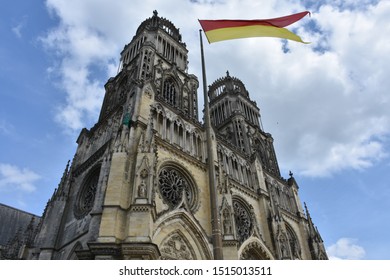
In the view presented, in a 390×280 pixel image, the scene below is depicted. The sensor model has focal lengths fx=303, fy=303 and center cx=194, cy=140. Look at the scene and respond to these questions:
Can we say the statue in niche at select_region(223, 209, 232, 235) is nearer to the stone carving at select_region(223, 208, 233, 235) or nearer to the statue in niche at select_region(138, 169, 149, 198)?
the stone carving at select_region(223, 208, 233, 235)

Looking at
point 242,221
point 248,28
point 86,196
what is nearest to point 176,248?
point 86,196

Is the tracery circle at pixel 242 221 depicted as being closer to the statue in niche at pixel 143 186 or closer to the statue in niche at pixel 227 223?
Result: the statue in niche at pixel 227 223

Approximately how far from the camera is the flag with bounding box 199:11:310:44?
12.1m

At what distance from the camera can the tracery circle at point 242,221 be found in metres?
26.2

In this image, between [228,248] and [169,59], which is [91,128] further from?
[228,248]

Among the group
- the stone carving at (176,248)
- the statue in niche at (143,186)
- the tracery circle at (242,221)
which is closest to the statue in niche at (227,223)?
the stone carving at (176,248)

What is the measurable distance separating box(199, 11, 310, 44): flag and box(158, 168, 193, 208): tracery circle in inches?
495

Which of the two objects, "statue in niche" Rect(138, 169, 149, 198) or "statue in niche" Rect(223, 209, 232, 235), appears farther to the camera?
"statue in niche" Rect(223, 209, 232, 235)

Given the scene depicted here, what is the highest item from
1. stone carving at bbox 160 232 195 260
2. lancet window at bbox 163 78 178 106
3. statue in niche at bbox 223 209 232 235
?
lancet window at bbox 163 78 178 106

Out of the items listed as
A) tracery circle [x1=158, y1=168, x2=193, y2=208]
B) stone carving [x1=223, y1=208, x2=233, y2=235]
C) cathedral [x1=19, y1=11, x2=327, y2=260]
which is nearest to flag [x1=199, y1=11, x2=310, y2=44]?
cathedral [x1=19, y1=11, x2=327, y2=260]

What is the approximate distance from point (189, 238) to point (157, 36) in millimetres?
24346

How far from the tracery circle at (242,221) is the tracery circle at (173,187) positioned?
611cm
